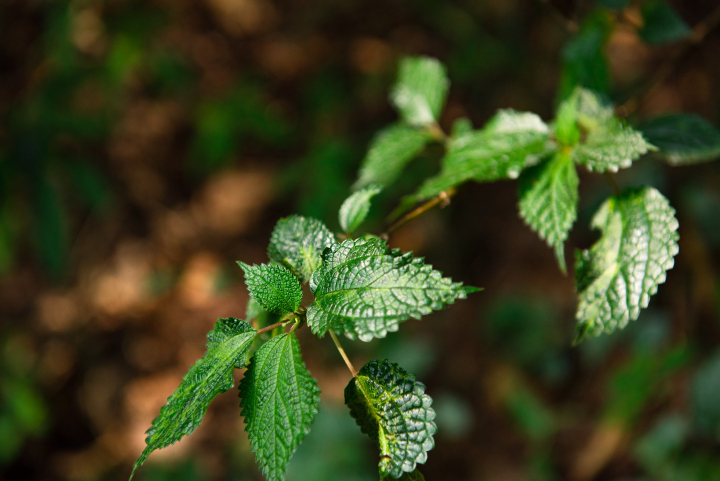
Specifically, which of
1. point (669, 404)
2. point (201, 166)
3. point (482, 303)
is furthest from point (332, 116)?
point (669, 404)

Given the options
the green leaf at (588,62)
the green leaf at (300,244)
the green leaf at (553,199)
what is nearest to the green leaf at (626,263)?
the green leaf at (553,199)

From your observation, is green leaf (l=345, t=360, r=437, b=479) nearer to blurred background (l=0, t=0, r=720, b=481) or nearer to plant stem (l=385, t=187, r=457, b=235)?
plant stem (l=385, t=187, r=457, b=235)

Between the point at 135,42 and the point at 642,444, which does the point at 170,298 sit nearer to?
the point at 135,42

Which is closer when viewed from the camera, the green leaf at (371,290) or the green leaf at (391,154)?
the green leaf at (371,290)

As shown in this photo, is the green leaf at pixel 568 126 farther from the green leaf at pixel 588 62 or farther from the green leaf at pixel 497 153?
the green leaf at pixel 588 62

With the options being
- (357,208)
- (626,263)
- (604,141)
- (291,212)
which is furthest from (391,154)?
(291,212)

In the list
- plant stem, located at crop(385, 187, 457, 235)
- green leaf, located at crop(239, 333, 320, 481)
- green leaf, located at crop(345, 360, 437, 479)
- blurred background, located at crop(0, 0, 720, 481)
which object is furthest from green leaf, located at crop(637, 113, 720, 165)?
green leaf, located at crop(239, 333, 320, 481)
